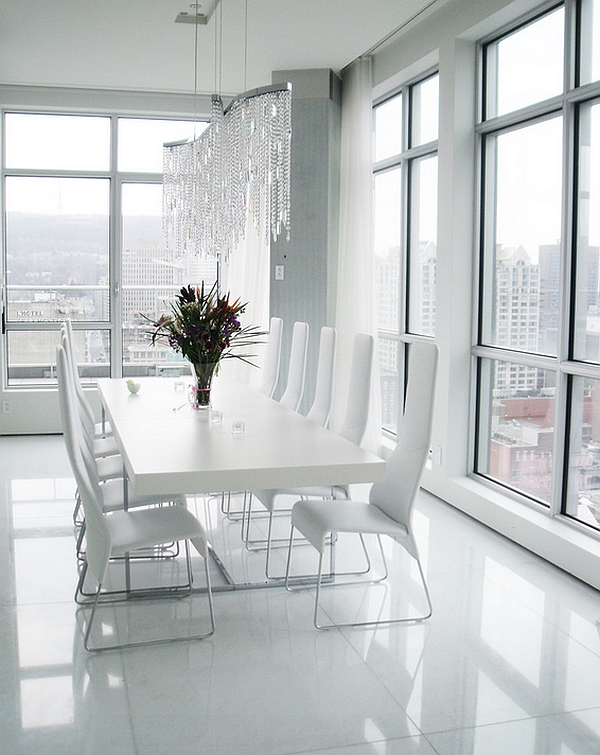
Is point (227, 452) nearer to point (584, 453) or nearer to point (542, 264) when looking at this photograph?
point (584, 453)

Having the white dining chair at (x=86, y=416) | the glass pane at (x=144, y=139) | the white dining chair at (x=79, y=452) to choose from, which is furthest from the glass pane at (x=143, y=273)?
the white dining chair at (x=79, y=452)

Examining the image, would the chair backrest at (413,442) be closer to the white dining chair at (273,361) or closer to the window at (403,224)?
the white dining chair at (273,361)

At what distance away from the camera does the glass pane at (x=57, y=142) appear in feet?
24.9

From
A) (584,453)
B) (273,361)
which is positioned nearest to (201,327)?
(273,361)

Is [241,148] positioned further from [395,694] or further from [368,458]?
[395,694]

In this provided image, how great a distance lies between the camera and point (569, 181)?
430cm

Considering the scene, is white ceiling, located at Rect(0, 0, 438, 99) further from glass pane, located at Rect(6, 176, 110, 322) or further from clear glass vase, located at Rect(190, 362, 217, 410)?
clear glass vase, located at Rect(190, 362, 217, 410)

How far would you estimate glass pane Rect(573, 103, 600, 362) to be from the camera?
4.14 m

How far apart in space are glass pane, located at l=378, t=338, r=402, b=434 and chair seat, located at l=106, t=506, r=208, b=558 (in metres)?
3.43

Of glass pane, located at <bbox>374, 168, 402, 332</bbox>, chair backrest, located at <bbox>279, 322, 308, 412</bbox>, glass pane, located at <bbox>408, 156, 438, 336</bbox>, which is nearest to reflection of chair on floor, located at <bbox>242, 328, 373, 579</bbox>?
chair backrest, located at <bbox>279, 322, 308, 412</bbox>

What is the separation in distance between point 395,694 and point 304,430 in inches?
53.7

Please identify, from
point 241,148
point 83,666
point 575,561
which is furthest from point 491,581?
point 241,148

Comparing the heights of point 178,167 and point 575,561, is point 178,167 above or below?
above

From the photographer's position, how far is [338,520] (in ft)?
11.5
